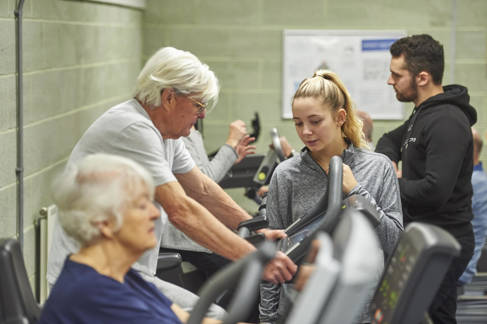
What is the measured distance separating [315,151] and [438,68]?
91 cm

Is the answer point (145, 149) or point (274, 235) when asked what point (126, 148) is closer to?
point (145, 149)

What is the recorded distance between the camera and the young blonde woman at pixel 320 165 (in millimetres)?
2070

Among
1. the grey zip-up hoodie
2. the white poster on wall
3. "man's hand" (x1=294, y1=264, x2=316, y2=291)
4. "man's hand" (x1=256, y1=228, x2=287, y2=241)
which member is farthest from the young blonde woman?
the white poster on wall

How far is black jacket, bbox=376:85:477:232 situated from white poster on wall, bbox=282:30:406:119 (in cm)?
254

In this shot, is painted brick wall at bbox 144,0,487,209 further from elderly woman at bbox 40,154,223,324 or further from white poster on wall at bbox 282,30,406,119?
elderly woman at bbox 40,154,223,324

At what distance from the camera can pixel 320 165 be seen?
2145 mm

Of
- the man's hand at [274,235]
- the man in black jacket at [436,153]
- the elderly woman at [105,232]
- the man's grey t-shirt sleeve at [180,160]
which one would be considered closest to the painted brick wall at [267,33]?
the man in black jacket at [436,153]

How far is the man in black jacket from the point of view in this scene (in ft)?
8.26

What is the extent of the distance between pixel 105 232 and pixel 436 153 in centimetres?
149

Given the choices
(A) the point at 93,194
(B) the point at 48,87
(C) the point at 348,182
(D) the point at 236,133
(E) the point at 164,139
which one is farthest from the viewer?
(D) the point at 236,133

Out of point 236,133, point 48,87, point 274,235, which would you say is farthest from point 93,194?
point 236,133

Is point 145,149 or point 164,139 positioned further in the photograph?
point 164,139

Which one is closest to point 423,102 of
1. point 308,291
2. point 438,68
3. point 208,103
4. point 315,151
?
point 438,68

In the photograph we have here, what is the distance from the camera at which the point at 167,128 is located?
85.0 inches
